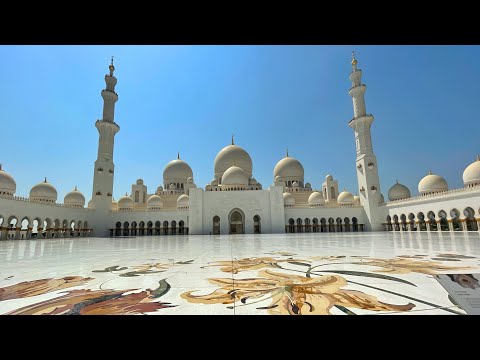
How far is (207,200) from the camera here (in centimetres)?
2181

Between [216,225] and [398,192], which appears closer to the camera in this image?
[216,225]

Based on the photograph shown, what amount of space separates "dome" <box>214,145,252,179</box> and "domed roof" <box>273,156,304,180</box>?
5059mm

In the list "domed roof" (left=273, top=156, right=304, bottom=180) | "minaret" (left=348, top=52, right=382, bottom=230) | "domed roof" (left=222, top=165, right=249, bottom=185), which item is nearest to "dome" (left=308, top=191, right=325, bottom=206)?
"minaret" (left=348, top=52, right=382, bottom=230)

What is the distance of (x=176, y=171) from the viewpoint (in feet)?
106

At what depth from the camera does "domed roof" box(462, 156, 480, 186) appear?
1859cm

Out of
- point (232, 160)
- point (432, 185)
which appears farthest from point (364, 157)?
point (232, 160)

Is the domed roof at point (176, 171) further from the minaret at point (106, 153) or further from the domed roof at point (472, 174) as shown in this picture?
the domed roof at point (472, 174)

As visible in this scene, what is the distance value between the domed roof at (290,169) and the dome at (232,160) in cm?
506

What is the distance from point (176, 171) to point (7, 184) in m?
15.7

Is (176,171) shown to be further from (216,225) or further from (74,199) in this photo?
(216,225)
